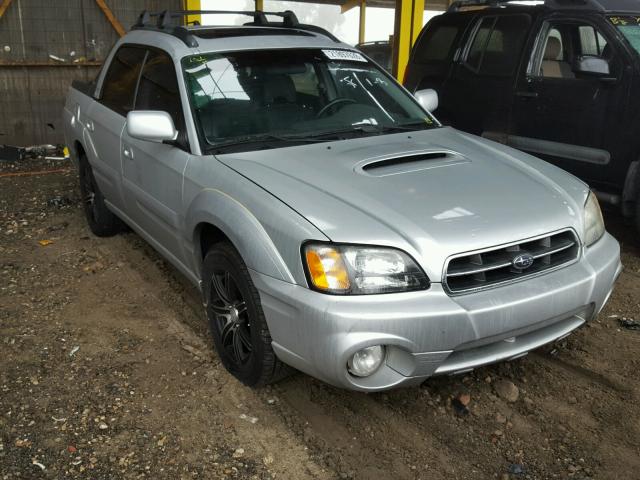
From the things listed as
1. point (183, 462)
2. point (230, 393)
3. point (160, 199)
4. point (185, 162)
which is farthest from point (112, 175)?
point (183, 462)

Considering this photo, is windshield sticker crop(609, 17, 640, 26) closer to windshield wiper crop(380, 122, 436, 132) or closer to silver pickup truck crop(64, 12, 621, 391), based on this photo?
silver pickup truck crop(64, 12, 621, 391)

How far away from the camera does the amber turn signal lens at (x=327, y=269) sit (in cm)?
255

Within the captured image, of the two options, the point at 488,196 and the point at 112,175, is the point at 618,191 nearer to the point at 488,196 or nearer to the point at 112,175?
the point at 488,196

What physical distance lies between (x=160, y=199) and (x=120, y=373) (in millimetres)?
972

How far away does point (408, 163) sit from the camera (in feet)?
10.8

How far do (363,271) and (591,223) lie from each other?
1.25 meters

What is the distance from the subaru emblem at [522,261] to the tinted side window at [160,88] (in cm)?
187

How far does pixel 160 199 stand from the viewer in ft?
12.2

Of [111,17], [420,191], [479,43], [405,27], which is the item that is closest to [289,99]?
[420,191]

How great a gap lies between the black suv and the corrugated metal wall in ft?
15.3

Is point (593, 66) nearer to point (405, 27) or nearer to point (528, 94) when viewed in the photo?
point (528, 94)

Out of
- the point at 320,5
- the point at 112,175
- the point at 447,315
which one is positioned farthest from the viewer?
the point at 320,5

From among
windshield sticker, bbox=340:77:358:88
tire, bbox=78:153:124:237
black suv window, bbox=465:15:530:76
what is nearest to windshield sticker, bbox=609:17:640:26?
black suv window, bbox=465:15:530:76

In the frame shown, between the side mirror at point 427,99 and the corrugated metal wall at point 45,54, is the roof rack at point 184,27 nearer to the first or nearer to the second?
the side mirror at point 427,99
